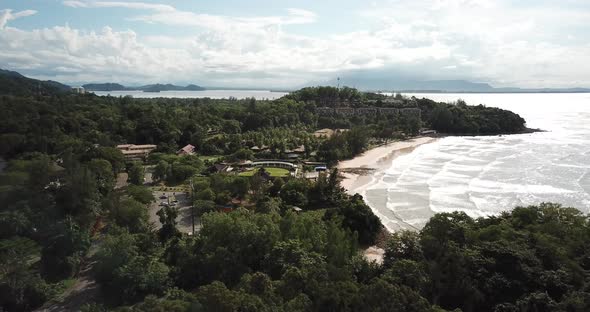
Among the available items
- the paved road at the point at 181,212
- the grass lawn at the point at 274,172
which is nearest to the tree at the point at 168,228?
the paved road at the point at 181,212

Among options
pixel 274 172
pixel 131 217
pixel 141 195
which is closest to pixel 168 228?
pixel 131 217

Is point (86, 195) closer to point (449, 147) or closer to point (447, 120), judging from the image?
Answer: point (449, 147)

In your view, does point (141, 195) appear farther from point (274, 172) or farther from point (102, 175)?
point (274, 172)

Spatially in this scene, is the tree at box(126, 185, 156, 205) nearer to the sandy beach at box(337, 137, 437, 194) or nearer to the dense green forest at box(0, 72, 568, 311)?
the dense green forest at box(0, 72, 568, 311)

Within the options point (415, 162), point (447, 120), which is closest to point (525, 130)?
point (447, 120)

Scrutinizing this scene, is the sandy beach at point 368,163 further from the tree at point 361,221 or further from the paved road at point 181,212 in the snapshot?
the paved road at point 181,212

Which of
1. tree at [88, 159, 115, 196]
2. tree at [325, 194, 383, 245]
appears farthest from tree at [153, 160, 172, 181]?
tree at [325, 194, 383, 245]
